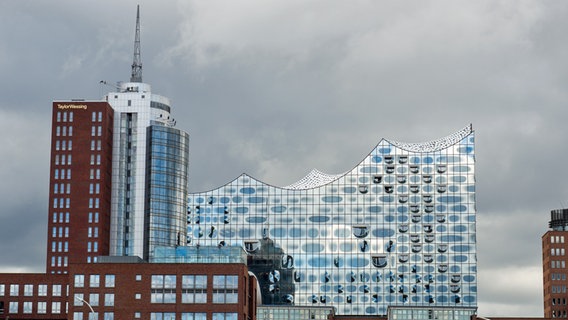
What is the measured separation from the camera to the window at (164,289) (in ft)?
508

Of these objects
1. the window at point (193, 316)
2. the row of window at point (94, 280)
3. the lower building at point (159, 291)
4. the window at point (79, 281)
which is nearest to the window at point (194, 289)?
the lower building at point (159, 291)

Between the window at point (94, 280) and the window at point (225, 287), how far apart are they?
16.0 m

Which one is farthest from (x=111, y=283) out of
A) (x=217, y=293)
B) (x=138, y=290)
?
(x=217, y=293)

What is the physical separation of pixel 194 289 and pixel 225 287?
4.15m

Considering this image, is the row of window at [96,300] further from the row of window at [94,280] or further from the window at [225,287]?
the window at [225,287]

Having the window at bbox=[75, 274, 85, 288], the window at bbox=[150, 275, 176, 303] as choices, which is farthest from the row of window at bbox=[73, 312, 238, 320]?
the window at bbox=[75, 274, 85, 288]

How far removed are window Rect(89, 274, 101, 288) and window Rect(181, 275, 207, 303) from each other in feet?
38.2

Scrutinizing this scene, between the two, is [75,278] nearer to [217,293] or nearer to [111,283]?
[111,283]

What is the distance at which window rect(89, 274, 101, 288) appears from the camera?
156125mm

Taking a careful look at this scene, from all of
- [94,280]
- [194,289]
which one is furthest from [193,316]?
[94,280]

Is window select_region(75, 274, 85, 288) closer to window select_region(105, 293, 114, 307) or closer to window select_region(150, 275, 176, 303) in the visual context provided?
window select_region(105, 293, 114, 307)

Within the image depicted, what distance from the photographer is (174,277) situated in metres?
155

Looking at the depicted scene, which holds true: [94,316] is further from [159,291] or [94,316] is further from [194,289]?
[194,289]

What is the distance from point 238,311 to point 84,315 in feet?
67.8
